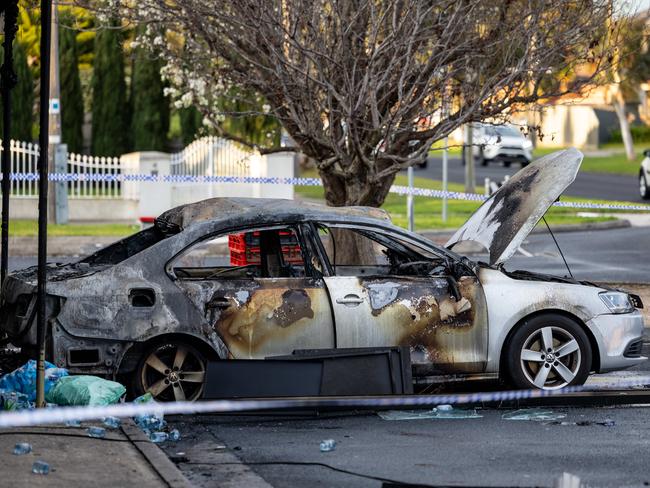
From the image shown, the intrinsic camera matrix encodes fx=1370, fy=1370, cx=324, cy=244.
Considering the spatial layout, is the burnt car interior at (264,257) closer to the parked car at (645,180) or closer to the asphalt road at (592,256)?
the asphalt road at (592,256)

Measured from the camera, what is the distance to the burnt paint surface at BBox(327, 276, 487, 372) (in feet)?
30.1

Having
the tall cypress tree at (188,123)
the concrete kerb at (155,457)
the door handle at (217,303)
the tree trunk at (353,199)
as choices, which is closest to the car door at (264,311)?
the door handle at (217,303)

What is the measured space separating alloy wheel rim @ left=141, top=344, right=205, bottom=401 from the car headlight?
2.89 meters

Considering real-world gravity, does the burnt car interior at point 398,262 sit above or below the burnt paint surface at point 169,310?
above

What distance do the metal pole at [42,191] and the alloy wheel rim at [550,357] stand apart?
328cm

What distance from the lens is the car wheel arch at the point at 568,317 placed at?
946cm

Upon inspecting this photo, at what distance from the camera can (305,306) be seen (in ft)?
29.9

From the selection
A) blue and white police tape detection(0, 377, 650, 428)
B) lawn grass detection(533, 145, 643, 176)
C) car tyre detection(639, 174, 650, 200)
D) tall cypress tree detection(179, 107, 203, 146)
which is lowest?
blue and white police tape detection(0, 377, 650, 428)

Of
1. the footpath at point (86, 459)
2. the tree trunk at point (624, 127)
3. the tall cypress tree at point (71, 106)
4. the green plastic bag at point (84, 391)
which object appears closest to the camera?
the footpath at point (86, 459)

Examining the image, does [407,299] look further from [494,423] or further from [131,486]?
[131,486]

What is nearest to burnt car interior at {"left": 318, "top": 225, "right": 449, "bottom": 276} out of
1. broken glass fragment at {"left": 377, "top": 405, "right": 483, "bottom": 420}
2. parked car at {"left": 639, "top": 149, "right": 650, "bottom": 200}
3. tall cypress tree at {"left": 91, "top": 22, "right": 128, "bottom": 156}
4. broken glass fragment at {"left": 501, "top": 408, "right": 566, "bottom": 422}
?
broken glass fragment at {"left": 377, "top": 405, "right": 483, "bottom": 420}

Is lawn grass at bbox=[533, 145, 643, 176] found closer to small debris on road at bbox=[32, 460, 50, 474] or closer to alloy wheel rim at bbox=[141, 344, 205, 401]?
alloy wheel rim at bbox=[141, 344, 205, 401]

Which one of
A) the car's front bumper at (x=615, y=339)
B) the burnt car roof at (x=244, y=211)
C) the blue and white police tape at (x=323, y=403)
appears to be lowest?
the blue and white police tape at (x=323, y=403)

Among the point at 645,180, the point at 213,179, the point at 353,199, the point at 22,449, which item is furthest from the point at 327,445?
the point at 645,180
